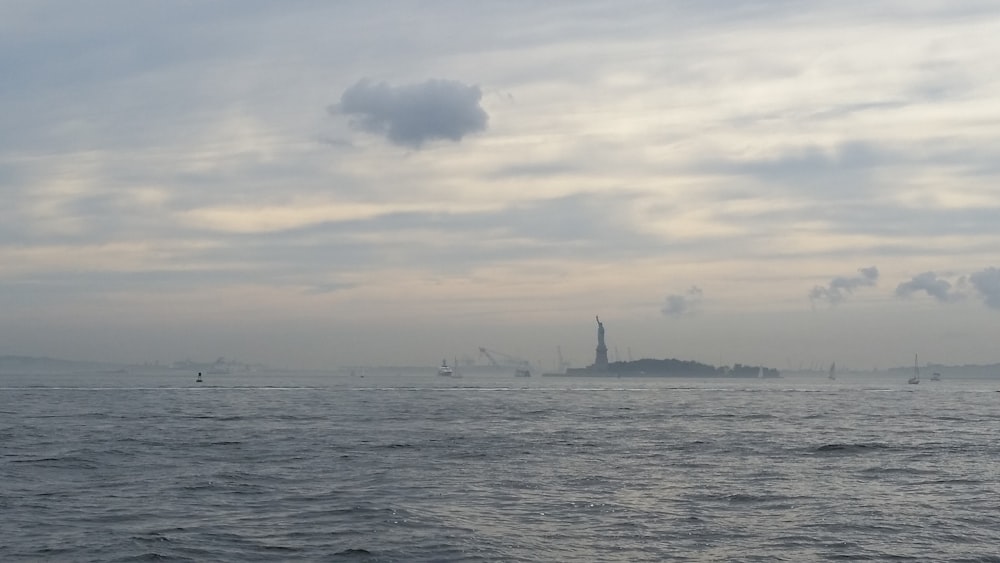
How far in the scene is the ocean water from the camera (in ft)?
101

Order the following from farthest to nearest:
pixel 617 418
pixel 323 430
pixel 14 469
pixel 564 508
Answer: pixel 617 418 → pixel 323 430 → pixel 14 469 → pixel 564 508

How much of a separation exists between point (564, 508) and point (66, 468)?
26.8 metres

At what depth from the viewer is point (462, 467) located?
5100cm

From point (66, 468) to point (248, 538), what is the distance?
2270 centimetres

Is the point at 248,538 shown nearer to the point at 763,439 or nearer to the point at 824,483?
the point at 824,483

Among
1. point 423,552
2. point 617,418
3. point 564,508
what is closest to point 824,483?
point 564,508

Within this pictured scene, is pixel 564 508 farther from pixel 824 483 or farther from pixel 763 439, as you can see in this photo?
pixel 763 439

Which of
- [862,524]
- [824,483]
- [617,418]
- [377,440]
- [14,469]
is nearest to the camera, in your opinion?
[862,524]

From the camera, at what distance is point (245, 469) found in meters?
49.9

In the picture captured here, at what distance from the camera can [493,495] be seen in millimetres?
40969

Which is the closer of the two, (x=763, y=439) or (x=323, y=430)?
(x=763, y=439)

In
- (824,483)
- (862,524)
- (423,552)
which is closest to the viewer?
(423,552)

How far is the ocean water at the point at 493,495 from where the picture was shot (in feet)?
101

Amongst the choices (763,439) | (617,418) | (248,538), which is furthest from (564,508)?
(617,418)
